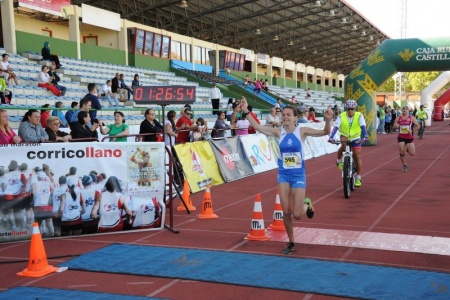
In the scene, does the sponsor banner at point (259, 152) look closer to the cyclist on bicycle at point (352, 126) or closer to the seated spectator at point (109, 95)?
the cyclist on bicycle at point (352, 126)

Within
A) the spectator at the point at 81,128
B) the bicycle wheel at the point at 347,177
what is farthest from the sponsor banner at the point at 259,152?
the spectator at the point at 81,128

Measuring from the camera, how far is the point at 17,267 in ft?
20.1

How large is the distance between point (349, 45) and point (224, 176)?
6575 centimetres

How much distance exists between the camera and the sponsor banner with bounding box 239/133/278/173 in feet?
48.8

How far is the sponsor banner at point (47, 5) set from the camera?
2314 cm

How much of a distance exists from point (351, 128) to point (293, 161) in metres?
5.17

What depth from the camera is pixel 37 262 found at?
5.87 meters

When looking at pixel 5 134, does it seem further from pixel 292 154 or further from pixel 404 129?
pixel 404 129

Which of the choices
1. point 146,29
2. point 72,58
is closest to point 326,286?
point 72,58

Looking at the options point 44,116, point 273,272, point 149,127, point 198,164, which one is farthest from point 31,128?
point 273,272

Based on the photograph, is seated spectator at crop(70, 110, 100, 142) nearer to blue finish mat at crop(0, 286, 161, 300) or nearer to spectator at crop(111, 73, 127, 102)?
blue finish mat at crop(0, 286, 161, 300)

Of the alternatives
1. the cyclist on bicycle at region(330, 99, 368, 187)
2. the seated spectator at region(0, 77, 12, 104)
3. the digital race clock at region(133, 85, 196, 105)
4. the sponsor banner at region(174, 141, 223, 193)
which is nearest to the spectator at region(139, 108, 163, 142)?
the sponsor banner at region(174, 141, 223, 193)

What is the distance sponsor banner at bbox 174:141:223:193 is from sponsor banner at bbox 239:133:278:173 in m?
1.98

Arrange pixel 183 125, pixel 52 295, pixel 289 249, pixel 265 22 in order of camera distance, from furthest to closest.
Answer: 1. pixel 265 22
2. pixel 183 125
3. pixel 289 249
4. pixel 52 295
